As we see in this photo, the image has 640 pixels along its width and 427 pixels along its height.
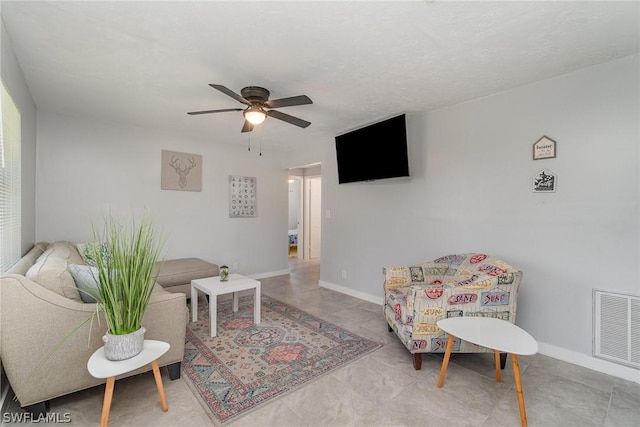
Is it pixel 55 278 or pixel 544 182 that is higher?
pixel 544 182

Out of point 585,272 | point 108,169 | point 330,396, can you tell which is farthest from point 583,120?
point 108,169

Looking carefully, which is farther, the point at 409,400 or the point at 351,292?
the point at 351,292

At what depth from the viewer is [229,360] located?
2395 millimetres

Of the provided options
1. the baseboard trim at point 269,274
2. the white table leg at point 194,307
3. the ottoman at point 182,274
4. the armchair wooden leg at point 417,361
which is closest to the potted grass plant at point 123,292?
the white table leg at point 194,307

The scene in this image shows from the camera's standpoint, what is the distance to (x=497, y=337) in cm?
178

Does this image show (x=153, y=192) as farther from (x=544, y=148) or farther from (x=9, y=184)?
(x=544, y=148)

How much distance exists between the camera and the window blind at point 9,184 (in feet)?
6.35

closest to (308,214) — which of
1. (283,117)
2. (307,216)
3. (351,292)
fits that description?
(307,216)

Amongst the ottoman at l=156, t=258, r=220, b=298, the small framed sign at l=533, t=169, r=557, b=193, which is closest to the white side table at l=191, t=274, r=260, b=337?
the ottoman at l=156, t=258, r=220, b=298

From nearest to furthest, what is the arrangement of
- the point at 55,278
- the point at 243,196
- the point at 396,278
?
the point at 55,278 → the point at 396,278 → the point at 243,196

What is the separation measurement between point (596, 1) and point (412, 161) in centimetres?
207

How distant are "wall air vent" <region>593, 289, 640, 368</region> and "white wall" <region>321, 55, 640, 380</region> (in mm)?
61

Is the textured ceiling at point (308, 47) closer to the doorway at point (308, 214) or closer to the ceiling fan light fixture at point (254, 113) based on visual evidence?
the ceiling fan light fixture at point (254, 113)

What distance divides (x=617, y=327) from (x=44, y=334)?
3.83 meters
